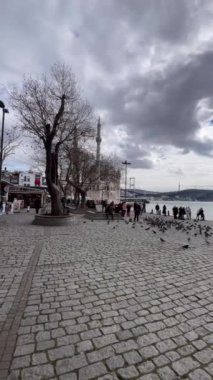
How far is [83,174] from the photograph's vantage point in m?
43.3

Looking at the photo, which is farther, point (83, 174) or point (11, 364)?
point (83, 174)

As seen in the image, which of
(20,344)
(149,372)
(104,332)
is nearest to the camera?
(149,372)

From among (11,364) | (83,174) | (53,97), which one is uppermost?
(53,97)

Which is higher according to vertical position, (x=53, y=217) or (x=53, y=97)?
(x=53, y=97)

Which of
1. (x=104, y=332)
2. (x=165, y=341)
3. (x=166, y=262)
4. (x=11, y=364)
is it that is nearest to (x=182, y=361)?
(x=165, y=341)

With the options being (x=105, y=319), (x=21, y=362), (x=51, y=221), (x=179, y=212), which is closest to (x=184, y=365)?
(x=105, y=319)

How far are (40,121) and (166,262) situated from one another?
15.3m

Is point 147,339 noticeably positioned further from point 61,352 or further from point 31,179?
point 31,179

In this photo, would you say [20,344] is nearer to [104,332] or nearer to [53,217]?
[104,332]

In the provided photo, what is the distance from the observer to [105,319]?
398cm

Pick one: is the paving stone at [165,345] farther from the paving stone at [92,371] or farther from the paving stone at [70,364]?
the paving stone at [70,364]

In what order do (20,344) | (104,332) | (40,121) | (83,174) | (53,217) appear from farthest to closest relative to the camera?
(83,174) < (40,121) < (53,217) < (104,332) < (20,344)

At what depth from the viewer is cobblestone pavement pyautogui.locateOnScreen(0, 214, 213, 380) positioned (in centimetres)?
289

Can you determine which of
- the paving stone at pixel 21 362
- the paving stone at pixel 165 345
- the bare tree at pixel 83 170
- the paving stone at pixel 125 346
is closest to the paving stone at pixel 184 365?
the paving stone at pixel 165 345
